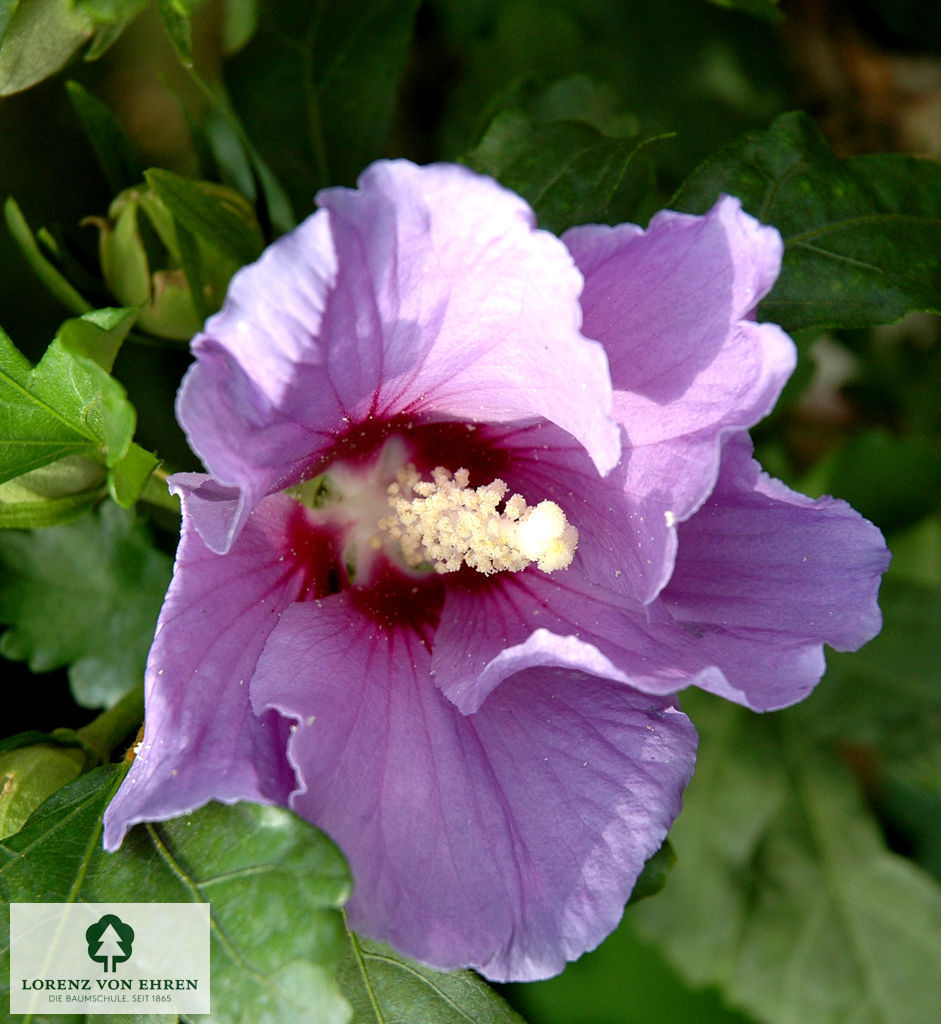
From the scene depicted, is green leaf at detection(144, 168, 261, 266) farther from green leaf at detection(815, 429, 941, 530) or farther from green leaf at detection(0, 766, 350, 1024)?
green leaf at detection(815, 429, 941, 530)

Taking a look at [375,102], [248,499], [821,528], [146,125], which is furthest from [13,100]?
[821,528]

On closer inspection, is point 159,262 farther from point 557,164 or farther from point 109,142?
point 557,164

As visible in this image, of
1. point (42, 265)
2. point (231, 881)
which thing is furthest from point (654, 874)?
point (42, 265)

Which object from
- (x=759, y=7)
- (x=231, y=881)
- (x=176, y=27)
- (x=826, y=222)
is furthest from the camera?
(x=759, y=7)

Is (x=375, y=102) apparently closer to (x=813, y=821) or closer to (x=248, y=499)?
(x=248, y=499)

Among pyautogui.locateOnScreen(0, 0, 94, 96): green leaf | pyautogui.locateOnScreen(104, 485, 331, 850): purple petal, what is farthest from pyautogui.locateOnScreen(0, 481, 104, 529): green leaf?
pyautogui.locateOnScreen(0, 0, 94, 96): green leaf

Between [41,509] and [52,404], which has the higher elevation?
[52,404]

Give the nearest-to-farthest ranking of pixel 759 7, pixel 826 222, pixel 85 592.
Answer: pixel 826 222 < pixel 759 7 < pixel 85 592
